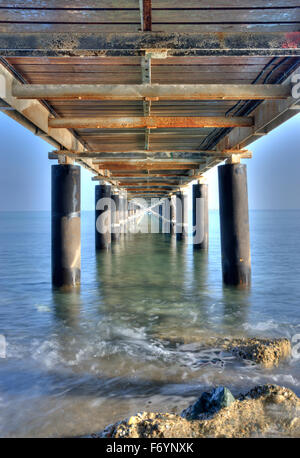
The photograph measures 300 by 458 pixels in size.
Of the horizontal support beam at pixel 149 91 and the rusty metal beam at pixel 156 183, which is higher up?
the rusty metal beam at pixel 156 183

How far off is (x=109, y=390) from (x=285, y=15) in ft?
13.4

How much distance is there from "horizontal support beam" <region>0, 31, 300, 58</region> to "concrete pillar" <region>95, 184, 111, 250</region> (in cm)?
1274

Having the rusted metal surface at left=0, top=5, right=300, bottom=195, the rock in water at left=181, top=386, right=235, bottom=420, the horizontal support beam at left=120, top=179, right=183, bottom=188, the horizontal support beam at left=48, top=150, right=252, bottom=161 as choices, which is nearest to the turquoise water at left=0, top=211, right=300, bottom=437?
the rock in water at left=181, top=386, right=235, bottom=420

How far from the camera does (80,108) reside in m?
6.05

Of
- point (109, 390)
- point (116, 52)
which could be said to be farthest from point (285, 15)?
point (109, 390)

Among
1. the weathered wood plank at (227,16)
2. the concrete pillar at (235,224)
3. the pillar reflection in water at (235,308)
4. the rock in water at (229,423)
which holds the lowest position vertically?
the pillar reflection in water at (235,308)

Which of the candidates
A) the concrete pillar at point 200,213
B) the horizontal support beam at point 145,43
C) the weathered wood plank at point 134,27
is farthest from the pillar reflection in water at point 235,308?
the concrete pillar at point 200,213

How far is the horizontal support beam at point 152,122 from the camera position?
6023 millimetres

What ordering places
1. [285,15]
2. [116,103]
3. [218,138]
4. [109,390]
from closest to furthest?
[285,15] → [109,390] → [116,103] → [218,138]

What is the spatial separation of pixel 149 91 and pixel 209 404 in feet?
12.0

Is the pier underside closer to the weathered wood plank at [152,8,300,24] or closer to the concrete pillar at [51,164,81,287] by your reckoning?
the weathered wood plank at [152,8,300,24]

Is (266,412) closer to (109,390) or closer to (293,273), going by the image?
(109,390)

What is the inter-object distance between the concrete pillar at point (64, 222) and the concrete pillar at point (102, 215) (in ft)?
26.3

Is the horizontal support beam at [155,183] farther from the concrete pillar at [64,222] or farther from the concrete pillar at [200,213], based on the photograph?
the concrete pillar at [64,222]
